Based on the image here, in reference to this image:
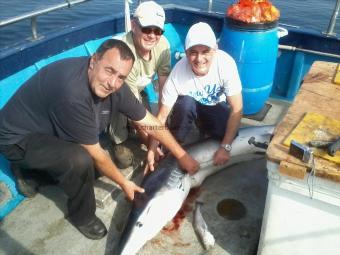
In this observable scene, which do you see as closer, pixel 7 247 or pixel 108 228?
pixel 7 247

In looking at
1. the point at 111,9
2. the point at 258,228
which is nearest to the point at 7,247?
the point at 258,228

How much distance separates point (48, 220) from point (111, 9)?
10762mm

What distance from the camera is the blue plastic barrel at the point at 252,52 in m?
3.91

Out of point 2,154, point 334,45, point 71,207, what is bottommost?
point 71,207

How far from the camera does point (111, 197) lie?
3.12m

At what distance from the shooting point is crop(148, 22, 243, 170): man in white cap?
303 cm

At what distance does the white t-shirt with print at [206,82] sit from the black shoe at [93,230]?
124 centimetres

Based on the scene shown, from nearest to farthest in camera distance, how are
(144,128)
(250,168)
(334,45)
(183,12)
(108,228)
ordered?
(108,228) < (144,128) < (250,168) < (334,45) < (183,12)

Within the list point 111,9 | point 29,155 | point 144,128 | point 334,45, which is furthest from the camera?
point 111,9

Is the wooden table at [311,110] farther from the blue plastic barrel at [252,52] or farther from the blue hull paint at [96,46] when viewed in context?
the blue hull paint at [96,46]

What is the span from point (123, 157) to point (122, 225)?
2.56ft

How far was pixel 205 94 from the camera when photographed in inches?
134

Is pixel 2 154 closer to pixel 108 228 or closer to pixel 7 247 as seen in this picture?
pixel 7 247

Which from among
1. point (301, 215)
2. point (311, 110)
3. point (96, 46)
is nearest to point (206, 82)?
point (311, 110)
